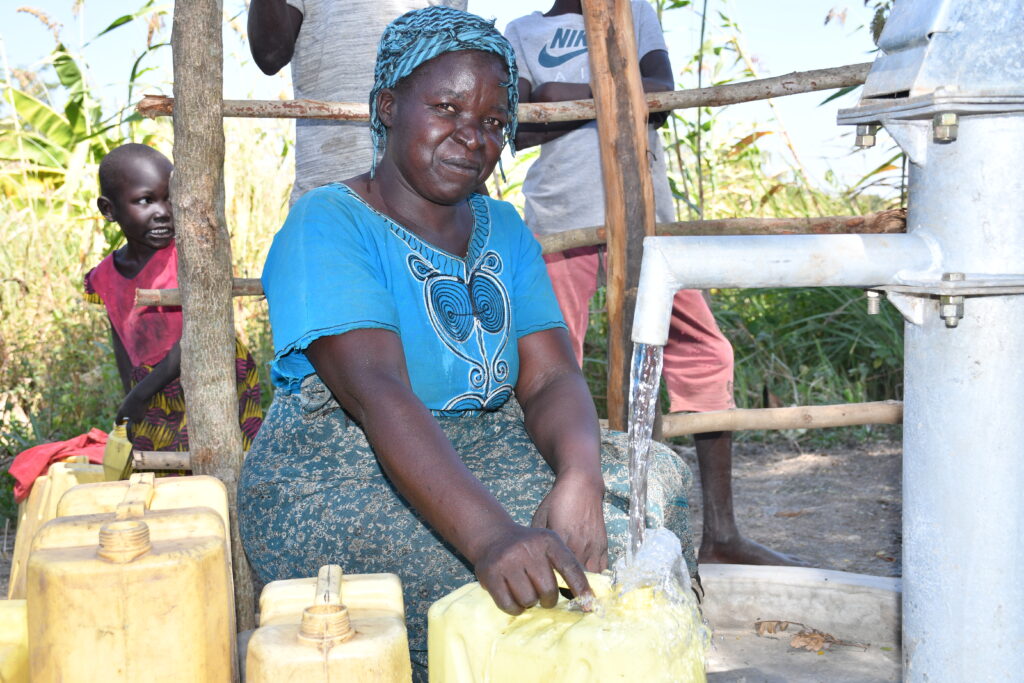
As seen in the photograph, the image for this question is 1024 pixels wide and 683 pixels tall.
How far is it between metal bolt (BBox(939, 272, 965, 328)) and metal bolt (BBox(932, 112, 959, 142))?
0.50ft

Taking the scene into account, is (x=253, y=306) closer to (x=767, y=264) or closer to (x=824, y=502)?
A: (x=824, y=502)

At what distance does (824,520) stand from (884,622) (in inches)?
57.6

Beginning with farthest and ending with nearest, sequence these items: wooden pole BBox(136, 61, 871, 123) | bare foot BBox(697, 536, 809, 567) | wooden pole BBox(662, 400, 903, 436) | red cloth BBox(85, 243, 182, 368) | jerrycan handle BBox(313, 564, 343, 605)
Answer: red cloth BBox(85, 243, 182, 368) < bare foot BBox(697, 536, 809, 567) < wooden pole BBox(662, 400, 903, 436) < wooden pole BBox(136, 61, 871, 123) < jerrycan handle BBox(313, 564, 343, 605)

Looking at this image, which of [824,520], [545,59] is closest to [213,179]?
[545,59]

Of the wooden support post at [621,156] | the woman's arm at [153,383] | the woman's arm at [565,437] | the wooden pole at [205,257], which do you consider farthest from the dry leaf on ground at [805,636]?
the woman's arm at [153,383]

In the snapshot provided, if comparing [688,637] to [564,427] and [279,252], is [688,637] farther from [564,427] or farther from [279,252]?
[279,252]

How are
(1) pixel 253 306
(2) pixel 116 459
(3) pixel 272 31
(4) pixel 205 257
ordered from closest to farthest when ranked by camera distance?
(2) pixel 116 459 → (4) pixel 205 257 → (3) pixel 272 31 → (1) pixel 253 306

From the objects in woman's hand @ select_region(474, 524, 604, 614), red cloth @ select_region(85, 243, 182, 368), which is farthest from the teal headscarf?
red cloth @ select_region(85, 243, 182, 368)

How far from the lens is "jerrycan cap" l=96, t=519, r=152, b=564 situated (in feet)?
4.19

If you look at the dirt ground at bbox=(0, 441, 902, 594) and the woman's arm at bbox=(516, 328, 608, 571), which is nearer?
the woman's arm at bbox=(516, 328, 608, 571)

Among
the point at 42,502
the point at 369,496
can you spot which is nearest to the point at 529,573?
the point at 369,496

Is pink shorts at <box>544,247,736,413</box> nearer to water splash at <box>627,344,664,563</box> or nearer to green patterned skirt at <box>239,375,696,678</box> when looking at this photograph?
green patterned skirt at <box>239,375,696,678</box>

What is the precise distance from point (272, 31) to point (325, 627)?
7.12 feet

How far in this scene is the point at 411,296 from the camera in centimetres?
199
